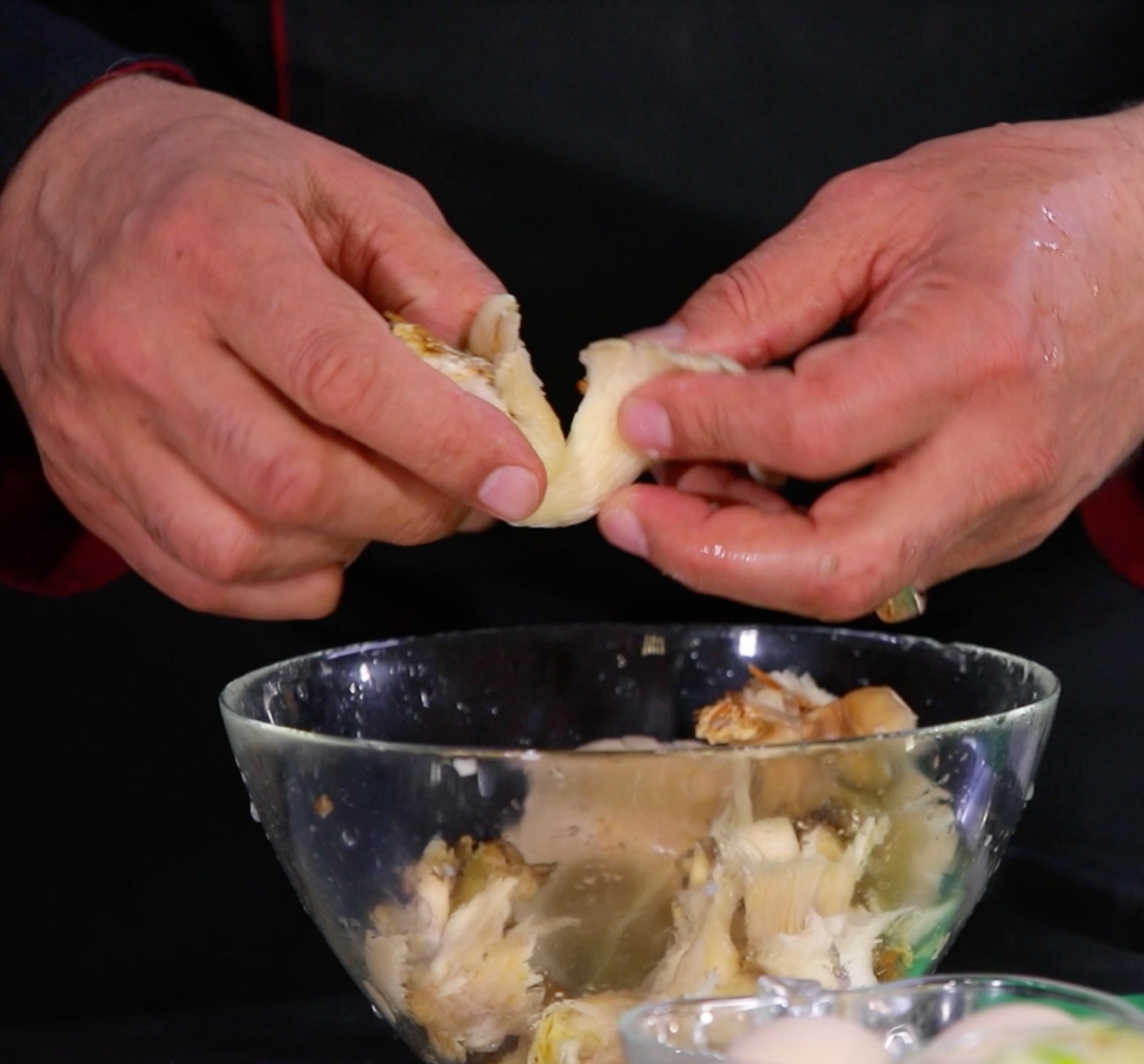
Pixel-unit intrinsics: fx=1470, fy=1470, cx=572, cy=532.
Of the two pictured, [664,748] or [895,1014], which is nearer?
[895,1014]

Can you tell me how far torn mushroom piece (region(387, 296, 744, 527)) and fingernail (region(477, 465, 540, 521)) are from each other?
3 cm

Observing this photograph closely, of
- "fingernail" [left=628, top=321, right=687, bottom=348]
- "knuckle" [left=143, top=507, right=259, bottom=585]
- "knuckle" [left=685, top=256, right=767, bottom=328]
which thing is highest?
"knuckle" [left=685, top=256, right=767, bottom=328]

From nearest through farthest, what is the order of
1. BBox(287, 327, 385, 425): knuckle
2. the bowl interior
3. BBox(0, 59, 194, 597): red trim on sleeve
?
BBox(287, 327, 385, 425): knuckle → the bowl interior → BBox(0, 59, 194, 597): red trim on sleeve

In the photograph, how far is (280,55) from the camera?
0.86 metres

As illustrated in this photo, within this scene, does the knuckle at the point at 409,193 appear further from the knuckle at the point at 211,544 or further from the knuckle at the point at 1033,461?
the knuckle at the point at 1033,461

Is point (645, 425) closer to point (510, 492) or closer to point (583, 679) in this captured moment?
point (510, 492)

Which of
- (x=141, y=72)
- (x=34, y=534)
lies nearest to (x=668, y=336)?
(x=141, y=72)

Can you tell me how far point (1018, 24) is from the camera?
33.7 inches

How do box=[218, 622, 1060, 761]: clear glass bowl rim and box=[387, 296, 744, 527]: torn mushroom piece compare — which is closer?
box=[218, 622, 1060, 761]: clear glass bowl rim

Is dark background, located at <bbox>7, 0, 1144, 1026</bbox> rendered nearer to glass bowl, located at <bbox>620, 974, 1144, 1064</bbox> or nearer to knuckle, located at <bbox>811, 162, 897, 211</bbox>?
knuckle, located at <bbox>811, 162, 897, 211</bbox>

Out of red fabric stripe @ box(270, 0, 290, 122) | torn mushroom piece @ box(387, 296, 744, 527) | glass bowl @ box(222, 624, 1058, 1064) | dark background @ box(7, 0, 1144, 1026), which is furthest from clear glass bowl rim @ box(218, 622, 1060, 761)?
red fabric stripe @ box(270, 0, 290, 122)

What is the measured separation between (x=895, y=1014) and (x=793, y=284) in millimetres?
309

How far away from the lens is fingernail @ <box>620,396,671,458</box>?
537mm

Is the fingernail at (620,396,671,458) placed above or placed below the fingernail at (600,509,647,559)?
above
